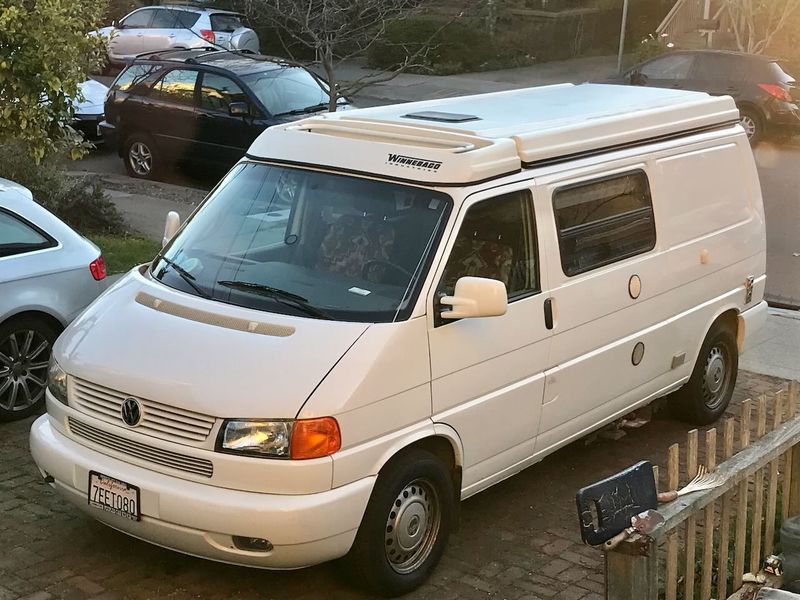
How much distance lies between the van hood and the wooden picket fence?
1.58 metres

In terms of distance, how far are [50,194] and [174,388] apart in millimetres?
7834

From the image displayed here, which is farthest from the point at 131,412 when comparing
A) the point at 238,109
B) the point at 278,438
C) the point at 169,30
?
the point at 169,30

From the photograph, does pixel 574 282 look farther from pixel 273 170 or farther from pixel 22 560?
pixel 22 560

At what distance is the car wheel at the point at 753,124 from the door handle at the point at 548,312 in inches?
595

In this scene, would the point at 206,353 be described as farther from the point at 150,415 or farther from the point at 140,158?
the point at 140,158

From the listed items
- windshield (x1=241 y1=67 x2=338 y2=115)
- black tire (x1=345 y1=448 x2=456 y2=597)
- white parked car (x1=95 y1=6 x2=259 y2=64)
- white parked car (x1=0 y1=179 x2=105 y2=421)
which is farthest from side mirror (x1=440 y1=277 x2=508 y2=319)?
white parked car (x1=95 y1=6 x2=259 y2=64)

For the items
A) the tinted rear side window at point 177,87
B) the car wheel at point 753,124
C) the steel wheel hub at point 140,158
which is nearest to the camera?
the tinted rear side window at point 177,87

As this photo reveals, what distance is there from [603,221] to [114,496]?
3140mm

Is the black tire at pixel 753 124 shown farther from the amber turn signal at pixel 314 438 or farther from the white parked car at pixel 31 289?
the amber turn signal at pixel 314 438

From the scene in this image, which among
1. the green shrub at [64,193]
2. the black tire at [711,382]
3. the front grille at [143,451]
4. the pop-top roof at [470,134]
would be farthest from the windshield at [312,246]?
the green shrub at [64,193]

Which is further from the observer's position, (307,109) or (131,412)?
(307,109)

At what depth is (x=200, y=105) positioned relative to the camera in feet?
50.6

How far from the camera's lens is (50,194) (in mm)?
11945

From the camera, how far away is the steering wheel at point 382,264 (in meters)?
5.26
